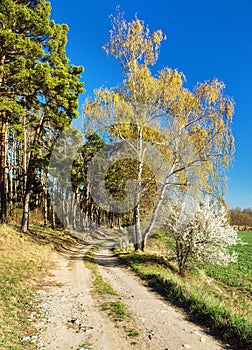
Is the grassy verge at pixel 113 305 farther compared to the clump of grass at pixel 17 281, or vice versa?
the grassy verge at pixel 113 305

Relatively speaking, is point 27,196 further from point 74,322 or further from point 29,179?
point 74,322

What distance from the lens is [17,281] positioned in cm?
971

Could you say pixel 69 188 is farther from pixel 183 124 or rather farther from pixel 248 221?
pixel 248 221

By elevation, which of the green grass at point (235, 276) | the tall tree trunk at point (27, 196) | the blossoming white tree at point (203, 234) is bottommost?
the green grass at point (235, 276)

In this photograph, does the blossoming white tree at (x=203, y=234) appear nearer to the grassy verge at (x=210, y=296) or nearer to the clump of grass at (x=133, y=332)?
the grassy verge at (x=210, y=296)

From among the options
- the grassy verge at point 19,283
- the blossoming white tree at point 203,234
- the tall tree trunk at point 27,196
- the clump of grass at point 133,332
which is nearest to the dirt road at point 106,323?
the clump of grass at point 133,332

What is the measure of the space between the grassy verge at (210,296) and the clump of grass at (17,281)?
14.6ft

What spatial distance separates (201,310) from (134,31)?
644 inches

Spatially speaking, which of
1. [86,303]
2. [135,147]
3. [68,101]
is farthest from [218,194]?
[68,101]

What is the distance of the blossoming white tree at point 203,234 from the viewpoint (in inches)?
536

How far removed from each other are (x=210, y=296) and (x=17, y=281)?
7311 millimetres

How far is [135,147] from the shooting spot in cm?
1920

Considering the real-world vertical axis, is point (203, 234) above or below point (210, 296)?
above

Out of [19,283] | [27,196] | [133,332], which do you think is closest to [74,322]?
[133,332]
